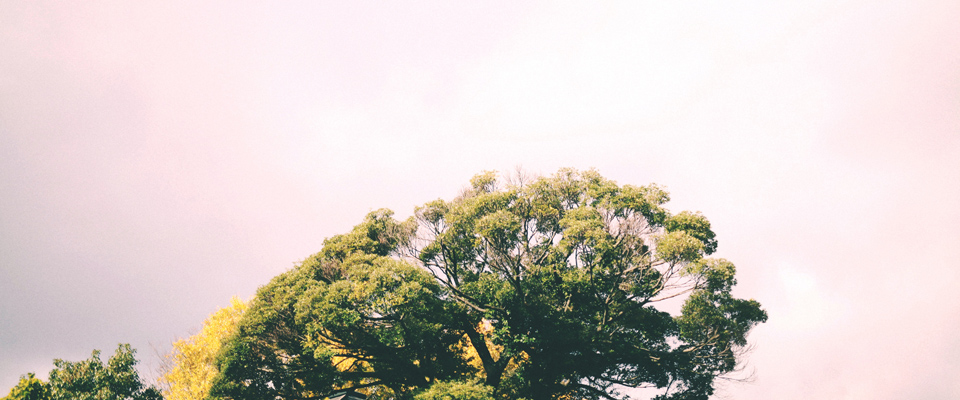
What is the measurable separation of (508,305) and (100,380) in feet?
69.4

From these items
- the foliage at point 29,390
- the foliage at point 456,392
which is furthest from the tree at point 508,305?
the foliage at point 29,390

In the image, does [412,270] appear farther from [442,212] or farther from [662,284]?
[662,284]

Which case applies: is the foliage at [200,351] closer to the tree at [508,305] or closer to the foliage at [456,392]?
the tree at [508,305]

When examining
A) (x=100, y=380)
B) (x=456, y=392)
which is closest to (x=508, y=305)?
(x=456, y=392)

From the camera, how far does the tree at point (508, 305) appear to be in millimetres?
17766

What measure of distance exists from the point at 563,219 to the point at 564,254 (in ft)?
4.40

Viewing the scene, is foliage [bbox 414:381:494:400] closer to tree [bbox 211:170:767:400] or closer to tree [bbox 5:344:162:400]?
tree [bbox 211:170:767:400]

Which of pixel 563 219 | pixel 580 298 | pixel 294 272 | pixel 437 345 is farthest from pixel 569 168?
pixel 294 272

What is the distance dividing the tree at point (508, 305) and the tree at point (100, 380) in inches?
338

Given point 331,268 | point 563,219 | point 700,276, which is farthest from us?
point 331,268

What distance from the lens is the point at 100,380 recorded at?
79.8 ft

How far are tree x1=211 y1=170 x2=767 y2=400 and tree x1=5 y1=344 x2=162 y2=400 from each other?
28.2 ft

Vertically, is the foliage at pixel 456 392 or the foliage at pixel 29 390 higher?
the foliage at pixel 29 390

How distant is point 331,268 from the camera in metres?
19.8
